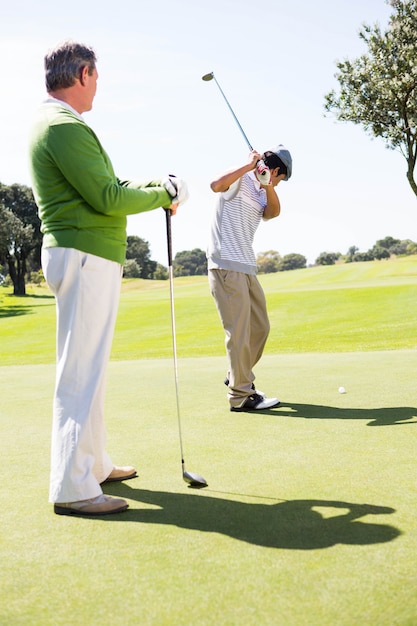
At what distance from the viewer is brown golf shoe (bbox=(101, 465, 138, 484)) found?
11.8 feet

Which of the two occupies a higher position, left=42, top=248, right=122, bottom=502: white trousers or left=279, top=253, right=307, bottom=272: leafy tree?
left=279, top=253, right=307, bottom=272: leafy tree

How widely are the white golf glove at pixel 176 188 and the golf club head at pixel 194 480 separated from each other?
1286 mm

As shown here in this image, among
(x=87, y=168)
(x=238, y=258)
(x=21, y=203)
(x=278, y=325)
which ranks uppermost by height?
(x=21, y=203)

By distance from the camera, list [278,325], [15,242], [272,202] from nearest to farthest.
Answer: [272,202]
[278,325]
[15,242]

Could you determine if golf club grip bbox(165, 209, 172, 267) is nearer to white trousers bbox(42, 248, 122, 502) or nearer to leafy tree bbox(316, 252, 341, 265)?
white trousers bbox(42, 248, 122, 502)

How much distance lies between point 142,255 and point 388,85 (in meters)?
68.7

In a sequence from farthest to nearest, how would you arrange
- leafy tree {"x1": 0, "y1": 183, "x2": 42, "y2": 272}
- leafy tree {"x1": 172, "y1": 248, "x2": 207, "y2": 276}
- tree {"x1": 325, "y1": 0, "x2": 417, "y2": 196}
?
leafy tree {"x1": 172, "y1": 248, "x2": 207, "y2": 276}, leafy tree {"x1": 0, "y1": 183, "x2": 42, "y2": 272}, tree {"x1": 325, "y1": 0, "x2": 417, "y2": 196}

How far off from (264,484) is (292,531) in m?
0.68

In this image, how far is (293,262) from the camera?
118750 millimetres

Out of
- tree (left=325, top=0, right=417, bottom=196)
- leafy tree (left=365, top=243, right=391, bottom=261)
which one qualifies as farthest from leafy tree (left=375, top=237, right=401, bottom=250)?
tree (left=325, top=0, right=417, bottom=196)

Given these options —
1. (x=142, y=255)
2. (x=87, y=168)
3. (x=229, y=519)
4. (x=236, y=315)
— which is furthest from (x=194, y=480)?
(x=142, y=255)

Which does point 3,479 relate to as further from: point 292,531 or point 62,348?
point 292,531

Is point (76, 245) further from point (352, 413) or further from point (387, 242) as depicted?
point (387, 242)

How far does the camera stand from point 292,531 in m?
2.66
